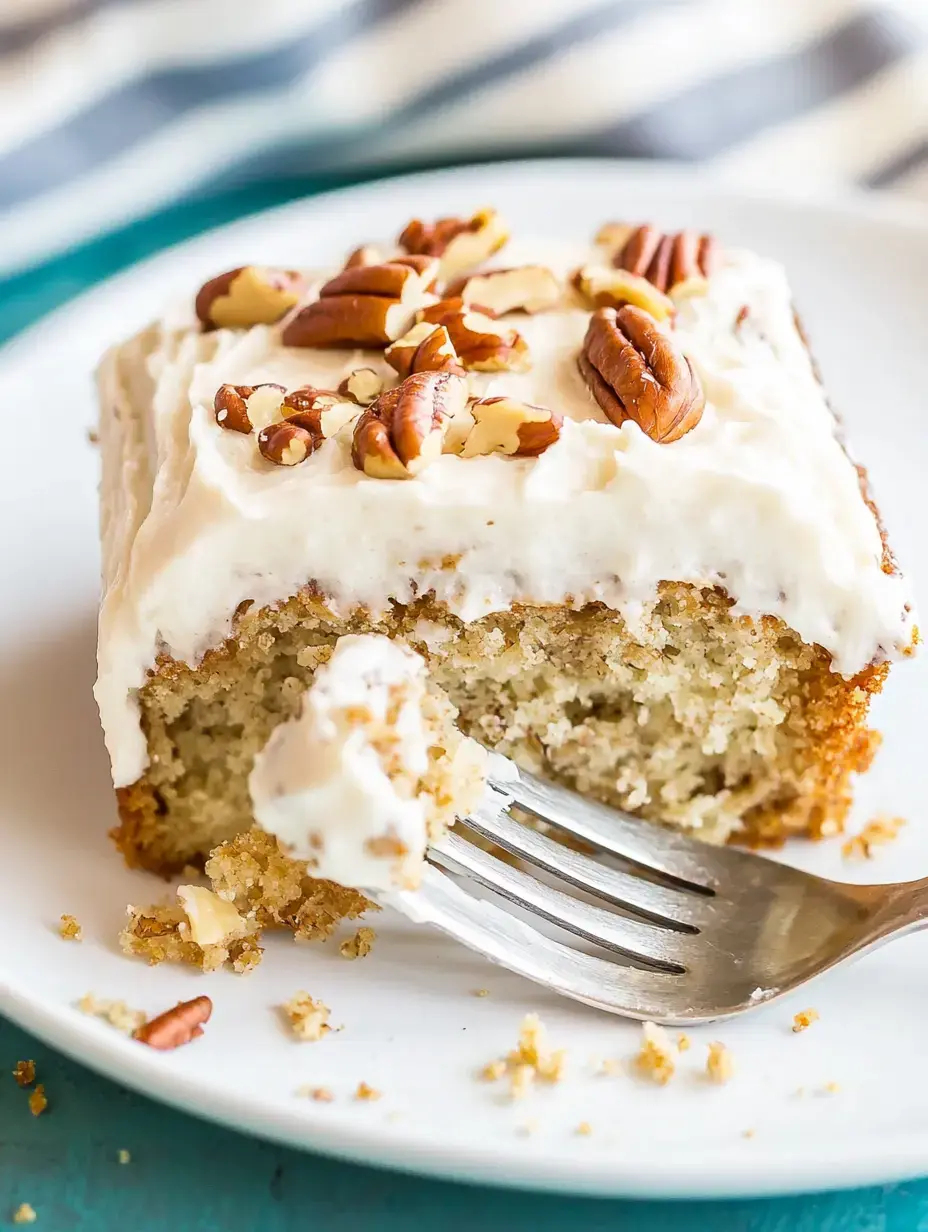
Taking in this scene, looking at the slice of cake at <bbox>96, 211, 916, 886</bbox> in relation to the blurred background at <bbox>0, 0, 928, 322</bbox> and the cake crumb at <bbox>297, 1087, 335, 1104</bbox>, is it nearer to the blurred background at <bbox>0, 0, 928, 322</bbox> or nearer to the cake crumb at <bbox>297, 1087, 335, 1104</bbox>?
the cake crumb at <bbox>297, 1087, 335, 1104</bbox>

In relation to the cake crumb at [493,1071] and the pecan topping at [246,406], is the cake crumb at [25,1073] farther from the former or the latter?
the pecan topping at [246,406]

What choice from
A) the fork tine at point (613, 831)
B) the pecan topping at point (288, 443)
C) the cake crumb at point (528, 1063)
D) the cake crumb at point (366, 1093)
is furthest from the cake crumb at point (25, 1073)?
the pecan topping at point (288, 443)

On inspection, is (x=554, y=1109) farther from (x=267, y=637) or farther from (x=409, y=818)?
(x=267, y=637)

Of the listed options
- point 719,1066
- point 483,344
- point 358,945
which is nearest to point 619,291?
point 483,344

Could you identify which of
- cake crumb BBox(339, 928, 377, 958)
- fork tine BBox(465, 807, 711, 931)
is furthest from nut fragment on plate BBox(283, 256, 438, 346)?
cake crumb BBox(339, 928, 377, 958)

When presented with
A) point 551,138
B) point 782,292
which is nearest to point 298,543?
point 782,292
